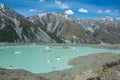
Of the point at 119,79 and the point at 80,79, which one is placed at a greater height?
the point at 119,79

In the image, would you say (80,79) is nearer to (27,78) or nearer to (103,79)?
(27,78)

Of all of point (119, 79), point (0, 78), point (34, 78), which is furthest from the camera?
point (34, 78)

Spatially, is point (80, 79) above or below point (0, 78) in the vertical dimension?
below

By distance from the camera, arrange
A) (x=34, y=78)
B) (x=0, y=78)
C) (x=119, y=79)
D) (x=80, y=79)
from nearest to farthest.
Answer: (x=119, y=79)
(x=0, y=78)
(x=34, y=78)
(x=80, y=79)

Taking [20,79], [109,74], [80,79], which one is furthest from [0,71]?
[109,74]

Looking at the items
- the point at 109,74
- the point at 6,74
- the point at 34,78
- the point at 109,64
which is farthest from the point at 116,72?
the point at 6,74

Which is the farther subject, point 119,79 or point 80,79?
point 80,79

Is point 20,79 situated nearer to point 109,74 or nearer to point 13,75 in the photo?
point 13,75

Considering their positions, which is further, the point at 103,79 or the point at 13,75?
the point at 13,75

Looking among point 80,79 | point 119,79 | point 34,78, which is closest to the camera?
point 119,79
